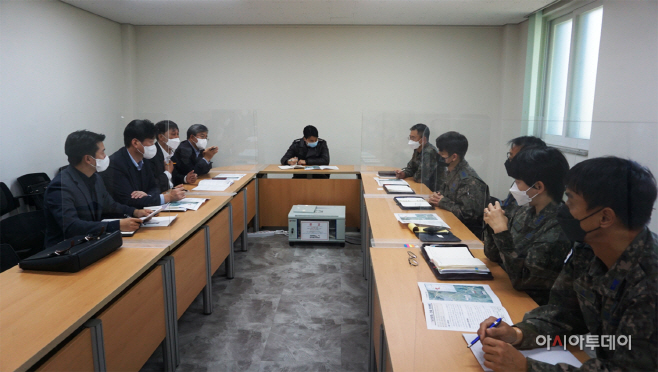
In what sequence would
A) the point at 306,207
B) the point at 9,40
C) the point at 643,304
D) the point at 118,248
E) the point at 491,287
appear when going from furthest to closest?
the point at 306,207 → the point at 9,40 → the point at 118,248 → the point at 491,287 → the point at 643,304

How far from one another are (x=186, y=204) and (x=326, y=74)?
3533 mm

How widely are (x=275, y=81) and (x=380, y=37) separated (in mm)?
1567

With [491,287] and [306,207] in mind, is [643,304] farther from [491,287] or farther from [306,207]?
[306,207]

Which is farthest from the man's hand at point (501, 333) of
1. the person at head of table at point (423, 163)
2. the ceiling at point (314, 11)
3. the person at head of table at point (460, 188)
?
the ceiling at point (314, 11)

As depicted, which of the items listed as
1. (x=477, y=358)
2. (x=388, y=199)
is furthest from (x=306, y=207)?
(x=477, y=358)

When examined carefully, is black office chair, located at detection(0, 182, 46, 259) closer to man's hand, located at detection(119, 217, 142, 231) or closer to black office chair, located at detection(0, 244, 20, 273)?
black office chair, located at detection(0, 244, 20, 273)

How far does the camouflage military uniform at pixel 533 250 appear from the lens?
1294 millimetres

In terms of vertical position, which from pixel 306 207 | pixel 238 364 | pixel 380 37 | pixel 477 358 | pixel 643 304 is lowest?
pixel 238 364

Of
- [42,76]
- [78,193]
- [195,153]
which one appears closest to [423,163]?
[195,153]

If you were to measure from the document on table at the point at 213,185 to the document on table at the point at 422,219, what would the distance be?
1.55m

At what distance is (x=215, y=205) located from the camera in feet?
9.37

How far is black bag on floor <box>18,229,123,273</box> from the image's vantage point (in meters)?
1.63

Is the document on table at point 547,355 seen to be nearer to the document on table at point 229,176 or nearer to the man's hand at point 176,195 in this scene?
the man's hand at point 176,195

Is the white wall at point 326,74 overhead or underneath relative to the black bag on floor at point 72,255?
overhead
